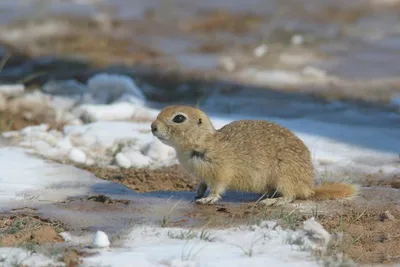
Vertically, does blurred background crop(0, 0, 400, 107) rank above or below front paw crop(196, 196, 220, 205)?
above

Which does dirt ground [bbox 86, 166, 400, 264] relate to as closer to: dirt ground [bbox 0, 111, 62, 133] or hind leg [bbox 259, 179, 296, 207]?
hind leg [bbox 259, 179, 296, 207]

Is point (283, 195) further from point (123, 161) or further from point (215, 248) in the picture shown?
point (123, 161)

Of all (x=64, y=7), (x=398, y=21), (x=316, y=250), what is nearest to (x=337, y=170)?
(x=316, y=250)

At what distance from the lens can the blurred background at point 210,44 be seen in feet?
32.7

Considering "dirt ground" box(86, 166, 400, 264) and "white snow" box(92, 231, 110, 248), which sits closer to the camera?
"white snow" box(92, 231, 110, 248)

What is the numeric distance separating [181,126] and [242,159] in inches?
17.2

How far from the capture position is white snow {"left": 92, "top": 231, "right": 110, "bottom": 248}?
4.29 m

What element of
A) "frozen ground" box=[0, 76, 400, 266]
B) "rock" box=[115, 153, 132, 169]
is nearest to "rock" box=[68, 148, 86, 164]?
"frozen ground" box=[0, 76, 400, 266]

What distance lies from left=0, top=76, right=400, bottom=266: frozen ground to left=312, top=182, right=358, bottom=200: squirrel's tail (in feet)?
2.71

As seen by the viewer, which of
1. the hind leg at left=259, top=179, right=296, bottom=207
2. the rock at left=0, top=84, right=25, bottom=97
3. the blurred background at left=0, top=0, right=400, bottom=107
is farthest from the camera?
the blurred background at left=0, top=0, right=400, bottom=107

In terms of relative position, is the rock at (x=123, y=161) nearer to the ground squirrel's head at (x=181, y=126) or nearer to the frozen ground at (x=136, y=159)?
the frozen ground at (x=136, y=159)

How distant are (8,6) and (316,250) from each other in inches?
437

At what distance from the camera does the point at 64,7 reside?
47.2ft

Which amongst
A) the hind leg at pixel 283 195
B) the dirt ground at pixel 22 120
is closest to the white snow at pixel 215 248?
the hind leg at pixel 283 195
